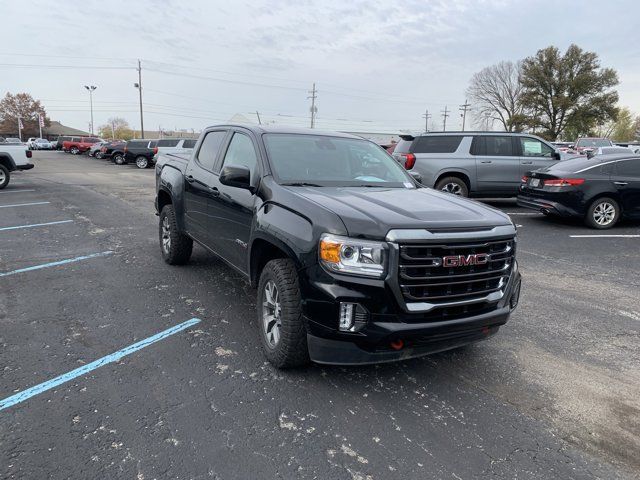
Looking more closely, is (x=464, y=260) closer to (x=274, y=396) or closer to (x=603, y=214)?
(x=274, y=396)

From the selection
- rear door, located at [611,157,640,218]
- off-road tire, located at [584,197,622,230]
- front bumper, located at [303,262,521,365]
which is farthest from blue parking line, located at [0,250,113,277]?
rear door, located at [611,157,640,218]

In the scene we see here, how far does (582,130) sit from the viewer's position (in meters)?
56.1

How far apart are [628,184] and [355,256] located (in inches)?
349

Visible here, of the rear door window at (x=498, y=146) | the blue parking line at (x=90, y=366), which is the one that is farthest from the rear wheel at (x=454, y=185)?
the blue parking line at (x=90, y=366)

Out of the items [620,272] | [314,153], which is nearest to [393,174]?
[314,153]

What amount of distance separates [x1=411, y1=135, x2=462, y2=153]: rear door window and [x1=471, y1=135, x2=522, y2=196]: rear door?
0.47 metres

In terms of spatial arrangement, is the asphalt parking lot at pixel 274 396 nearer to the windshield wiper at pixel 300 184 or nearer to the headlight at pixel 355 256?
the headlight at pixel 355 256

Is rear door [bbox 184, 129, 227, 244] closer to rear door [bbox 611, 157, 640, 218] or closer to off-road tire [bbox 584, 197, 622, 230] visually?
off-road tire [bbox 584, 197, 622, 230]

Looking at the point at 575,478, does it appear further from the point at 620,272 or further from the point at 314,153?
the point at 620,272

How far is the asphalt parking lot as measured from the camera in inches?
102

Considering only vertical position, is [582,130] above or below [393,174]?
above

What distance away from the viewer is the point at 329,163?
14.5 ft

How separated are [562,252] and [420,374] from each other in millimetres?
5175

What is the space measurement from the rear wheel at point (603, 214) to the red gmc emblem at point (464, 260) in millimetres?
7590
